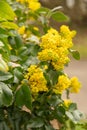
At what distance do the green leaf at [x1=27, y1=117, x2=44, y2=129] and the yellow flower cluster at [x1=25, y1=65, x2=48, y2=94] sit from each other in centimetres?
14

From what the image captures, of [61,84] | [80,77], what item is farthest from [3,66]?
[80,77]

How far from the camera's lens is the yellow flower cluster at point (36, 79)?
6.90ft

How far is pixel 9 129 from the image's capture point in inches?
84.7

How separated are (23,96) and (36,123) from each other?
17 cm

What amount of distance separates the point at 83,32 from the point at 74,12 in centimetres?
51

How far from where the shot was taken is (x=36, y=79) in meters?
2.11

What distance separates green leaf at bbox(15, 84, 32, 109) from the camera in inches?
80.4

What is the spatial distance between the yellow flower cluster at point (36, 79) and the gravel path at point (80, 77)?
3003 mm

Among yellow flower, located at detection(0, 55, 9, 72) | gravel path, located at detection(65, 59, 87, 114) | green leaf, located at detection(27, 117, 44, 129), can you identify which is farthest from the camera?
gravel path, located at detection(65, 59, 87, 114)

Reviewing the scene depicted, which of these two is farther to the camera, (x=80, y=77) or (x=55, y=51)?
(x=80, y=77)

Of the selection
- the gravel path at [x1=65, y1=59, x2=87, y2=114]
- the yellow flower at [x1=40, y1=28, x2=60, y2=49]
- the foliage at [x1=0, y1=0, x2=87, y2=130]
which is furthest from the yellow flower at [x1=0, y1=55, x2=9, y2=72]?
the gravel path at [x1=65, y1=59, x2=87, y2=114]

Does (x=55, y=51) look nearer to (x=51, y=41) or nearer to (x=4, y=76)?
(x=51, y=41)

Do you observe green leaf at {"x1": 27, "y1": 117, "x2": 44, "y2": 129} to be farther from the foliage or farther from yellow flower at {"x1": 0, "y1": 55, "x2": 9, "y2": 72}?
yellow flower at {"x1": 0, "y1": 55, "x2": 9, "y2": 72}

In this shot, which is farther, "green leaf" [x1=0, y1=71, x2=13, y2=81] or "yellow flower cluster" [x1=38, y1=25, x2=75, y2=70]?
"yellow flower cluster" [x1=38, y1=25, x2=75, y2=70]
